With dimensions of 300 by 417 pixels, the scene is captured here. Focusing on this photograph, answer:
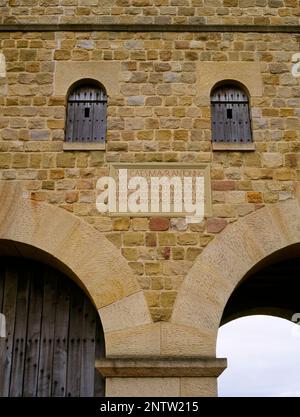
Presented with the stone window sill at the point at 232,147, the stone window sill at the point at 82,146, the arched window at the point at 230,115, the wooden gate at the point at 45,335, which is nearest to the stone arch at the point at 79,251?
the wooden gate at the point at 45,335

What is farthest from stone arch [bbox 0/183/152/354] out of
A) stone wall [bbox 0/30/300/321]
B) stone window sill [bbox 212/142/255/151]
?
stone window sill [bbox 212/142/255/151]

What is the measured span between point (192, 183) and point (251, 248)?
3.40ft

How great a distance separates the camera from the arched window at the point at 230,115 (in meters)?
7.25

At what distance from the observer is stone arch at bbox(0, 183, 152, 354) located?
631 centimetres

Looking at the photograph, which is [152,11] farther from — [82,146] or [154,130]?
[82,146]

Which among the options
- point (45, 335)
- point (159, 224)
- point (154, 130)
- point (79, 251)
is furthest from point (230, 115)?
point (45, 335)

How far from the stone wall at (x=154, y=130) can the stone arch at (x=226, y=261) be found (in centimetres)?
12

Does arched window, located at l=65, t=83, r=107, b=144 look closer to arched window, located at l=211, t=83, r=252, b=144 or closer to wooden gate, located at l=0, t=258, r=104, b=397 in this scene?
arched window, located at l=211, t=83, r=252, b=144

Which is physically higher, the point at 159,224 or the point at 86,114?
the point at 86,114

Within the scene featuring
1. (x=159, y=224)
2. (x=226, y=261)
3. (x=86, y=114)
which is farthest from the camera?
(x=86, y=114)

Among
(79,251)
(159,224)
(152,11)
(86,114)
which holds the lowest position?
(79,251)

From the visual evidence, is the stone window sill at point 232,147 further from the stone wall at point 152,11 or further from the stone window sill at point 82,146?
the stone wall at point 152,11

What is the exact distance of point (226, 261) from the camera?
21.4 feet

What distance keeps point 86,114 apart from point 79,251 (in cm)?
184
